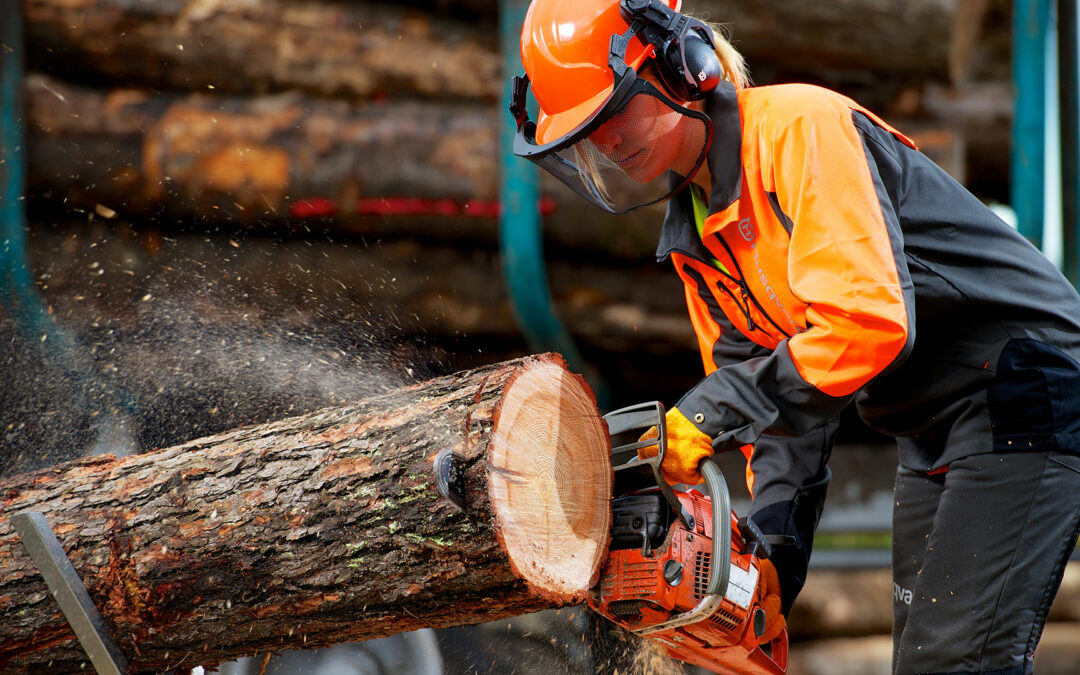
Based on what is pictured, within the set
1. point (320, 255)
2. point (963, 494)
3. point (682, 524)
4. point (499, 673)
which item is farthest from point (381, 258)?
point (963, 494)

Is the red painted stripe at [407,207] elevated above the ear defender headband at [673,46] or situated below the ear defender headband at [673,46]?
below

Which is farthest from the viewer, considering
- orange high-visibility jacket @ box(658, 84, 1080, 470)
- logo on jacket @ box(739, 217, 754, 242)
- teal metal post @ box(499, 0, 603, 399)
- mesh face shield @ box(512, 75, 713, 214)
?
teal metal post @ box(499, 0, 603, 399)

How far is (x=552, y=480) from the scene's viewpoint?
1.86 meters

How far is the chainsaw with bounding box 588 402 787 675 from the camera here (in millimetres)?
1831

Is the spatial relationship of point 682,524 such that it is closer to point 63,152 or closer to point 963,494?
point 963,494

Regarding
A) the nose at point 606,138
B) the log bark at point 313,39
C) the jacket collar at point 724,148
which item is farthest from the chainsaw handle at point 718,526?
the log bark at point 313,39

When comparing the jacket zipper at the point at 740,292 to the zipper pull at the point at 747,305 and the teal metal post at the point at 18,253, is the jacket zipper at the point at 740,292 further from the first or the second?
the teal metal post at the point at 18,253

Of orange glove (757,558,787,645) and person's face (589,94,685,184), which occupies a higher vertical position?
person's face (589,94,685,184)

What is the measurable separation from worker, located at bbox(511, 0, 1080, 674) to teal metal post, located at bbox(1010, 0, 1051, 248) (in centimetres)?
230

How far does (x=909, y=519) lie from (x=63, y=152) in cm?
335

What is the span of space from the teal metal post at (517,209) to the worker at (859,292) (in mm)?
1447

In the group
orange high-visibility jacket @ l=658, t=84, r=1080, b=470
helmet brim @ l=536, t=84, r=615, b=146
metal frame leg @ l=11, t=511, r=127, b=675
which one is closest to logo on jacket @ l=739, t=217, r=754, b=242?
orange high-visibility jacket @ l=658, t=84, r=1080, b=470

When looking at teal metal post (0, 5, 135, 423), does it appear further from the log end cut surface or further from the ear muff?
the ear muff

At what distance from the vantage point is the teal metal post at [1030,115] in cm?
404
